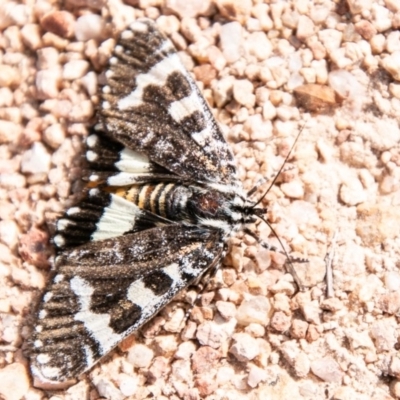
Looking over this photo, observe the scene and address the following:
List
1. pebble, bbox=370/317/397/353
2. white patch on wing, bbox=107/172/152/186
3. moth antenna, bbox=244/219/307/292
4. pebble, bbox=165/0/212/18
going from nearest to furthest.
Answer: pebble, bbox=370/317/397/353
moth antenna, bbox=244/219/307/292
white patch on wing, bbox=107/172/152/186
pebble, bbox=165/0/212/18

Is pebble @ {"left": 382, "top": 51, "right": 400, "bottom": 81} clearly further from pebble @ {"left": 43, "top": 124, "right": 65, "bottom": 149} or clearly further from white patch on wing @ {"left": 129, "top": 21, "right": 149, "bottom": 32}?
pebble @ {"left": 43, "top": 124, "right": 65, "bottom": 149}

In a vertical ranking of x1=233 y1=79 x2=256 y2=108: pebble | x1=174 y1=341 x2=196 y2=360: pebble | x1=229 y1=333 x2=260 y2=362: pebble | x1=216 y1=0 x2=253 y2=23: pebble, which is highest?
x1=216 y1=0 x2=253 y2=23: pebble

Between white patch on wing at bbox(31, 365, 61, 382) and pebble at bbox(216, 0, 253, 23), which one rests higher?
pebble at bbox(216, 0, 253, 23)

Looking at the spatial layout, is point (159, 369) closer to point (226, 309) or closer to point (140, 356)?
point (140, 356)

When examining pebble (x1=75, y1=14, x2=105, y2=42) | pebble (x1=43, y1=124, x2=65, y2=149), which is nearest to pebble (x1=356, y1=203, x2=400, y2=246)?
pebble (x1=43, y1=124, x2=65, y2=149)

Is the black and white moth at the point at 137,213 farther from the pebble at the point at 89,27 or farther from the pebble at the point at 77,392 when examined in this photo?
the pebble at the point at 89,27

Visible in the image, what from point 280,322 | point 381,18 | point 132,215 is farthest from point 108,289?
point 381,18

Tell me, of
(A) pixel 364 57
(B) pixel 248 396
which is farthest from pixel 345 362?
(A) pixel 364 57

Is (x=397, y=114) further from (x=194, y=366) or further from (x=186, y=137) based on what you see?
(x=194, y=366)
